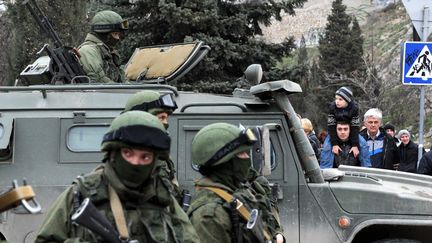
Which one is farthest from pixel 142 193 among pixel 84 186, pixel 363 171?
pixel 363 171

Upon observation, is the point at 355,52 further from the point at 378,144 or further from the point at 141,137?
the point at 141,137

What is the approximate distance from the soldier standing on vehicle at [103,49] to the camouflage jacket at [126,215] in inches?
151

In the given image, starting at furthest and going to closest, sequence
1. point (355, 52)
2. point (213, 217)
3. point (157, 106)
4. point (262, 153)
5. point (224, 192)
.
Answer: point (355, 52), point (262, 153), point (157, 106), point (224, 192), point (213, 217)

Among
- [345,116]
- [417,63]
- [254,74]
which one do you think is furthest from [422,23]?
[254,74]

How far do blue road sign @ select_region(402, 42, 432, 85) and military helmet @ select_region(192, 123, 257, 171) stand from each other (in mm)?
4808

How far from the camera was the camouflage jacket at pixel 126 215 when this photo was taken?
2980 millimetres

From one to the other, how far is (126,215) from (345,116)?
4.20 metres

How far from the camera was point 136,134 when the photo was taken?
303 cm

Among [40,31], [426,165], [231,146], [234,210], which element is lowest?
[426,165]

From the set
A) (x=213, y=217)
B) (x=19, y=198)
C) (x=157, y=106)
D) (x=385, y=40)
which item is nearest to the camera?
(x=19, y=198)

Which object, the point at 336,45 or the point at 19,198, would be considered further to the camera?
the point at 336,45

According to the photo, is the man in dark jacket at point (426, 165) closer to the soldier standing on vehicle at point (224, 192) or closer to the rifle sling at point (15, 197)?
the soldier standing on vehicle at point (224, 192)

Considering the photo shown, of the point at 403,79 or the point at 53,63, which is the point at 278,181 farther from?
the point at 403,79

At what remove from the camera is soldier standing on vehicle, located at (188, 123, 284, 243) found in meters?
3.66
